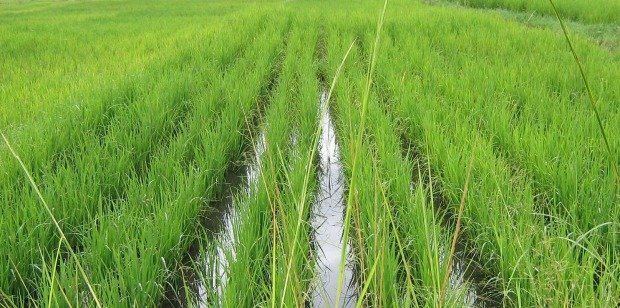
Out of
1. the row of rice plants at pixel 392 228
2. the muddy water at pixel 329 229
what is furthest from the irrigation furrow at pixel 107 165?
the row of rice plants at pixel 392 228

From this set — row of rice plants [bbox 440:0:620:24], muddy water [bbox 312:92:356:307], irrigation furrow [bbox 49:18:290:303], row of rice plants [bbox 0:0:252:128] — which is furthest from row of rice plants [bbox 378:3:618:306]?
row of rice plants [bbox 440:0:620:24]

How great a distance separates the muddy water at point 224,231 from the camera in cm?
159

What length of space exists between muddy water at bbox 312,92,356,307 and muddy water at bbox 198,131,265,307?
0.30 m

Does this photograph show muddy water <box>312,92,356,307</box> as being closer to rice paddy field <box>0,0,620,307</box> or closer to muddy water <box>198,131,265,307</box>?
rice paddy field <box>0,0,620,307</box>

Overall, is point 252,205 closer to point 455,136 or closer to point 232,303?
point 232,303

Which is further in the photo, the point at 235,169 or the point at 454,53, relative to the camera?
the point at 454,53

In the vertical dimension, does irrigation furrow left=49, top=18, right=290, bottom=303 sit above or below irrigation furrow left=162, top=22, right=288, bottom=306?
above

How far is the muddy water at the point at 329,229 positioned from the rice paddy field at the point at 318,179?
0.5 inches

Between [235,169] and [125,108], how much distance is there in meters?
1.01

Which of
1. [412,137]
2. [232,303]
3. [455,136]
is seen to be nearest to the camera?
[232,303]

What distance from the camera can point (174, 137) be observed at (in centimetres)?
298

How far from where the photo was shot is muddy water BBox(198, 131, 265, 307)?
1.59 metres

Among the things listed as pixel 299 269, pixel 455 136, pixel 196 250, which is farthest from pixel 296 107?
pixel 299 269

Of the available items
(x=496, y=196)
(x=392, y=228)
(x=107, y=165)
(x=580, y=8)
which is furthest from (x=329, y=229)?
(x=580, y=8)
